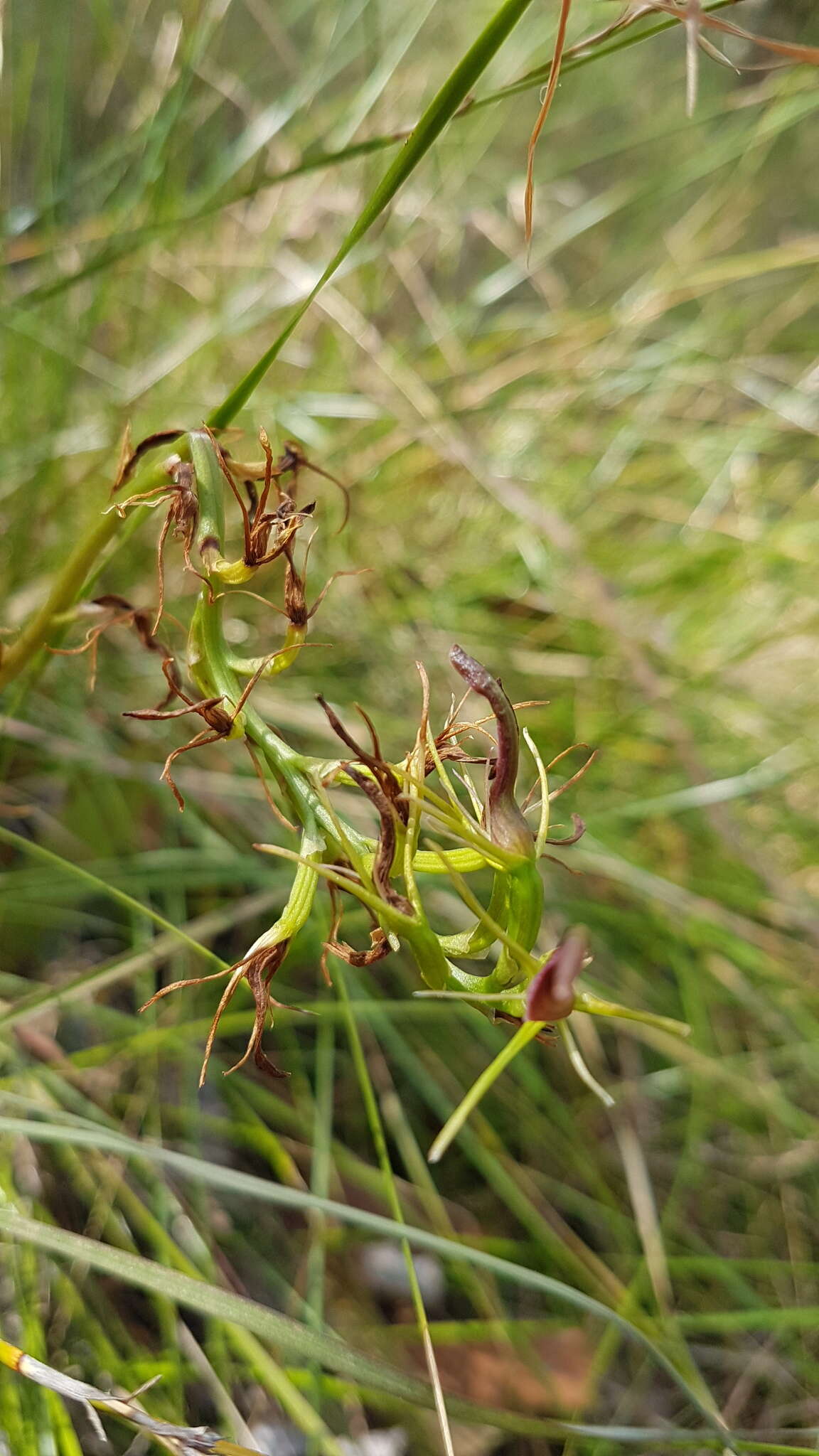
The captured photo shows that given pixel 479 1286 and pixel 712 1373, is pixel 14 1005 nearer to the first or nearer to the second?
pixel 479 1286

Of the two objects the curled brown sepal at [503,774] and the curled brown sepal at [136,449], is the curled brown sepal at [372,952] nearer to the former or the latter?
the curled brown sepal at [503,774]

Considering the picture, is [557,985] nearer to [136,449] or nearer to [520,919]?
[520,919]

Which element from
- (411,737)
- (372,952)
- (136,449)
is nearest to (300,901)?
(372,952)

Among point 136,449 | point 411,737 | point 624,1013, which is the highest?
point 136,449

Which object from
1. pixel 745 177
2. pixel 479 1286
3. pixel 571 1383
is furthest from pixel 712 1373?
pixel 745 177

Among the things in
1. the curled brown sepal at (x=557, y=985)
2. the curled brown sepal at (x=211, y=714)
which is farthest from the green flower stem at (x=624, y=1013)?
the curled brown sepal at (x=211, y=714)

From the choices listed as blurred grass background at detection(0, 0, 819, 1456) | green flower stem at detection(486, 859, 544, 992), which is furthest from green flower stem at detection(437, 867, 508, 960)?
blurred grass background at detection(0, 0, 819, 1456)
